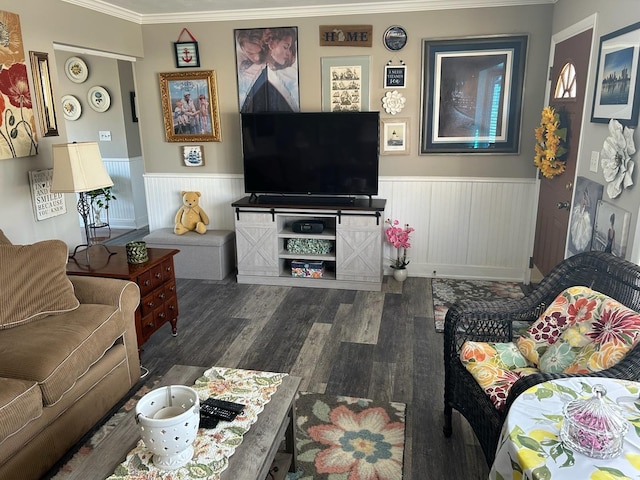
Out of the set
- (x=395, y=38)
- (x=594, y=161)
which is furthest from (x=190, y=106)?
(x=594, y=161)

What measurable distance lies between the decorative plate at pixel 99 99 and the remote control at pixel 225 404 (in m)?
5.38

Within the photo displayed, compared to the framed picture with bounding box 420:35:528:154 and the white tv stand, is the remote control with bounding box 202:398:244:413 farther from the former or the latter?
the framed picture with bounding box 420:35:528:154

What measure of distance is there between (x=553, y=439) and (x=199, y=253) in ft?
12.2

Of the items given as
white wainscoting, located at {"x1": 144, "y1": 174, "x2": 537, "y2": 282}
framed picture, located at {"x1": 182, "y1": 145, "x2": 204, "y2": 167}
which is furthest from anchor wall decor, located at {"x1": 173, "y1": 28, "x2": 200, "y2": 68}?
white wainscoting, located at {"x1": 144, "y1": 174, "x2": 537, "y2": 282}

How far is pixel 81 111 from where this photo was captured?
6.15 meters

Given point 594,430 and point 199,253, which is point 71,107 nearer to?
Result: point 199,253

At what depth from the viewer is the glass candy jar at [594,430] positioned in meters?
1.27

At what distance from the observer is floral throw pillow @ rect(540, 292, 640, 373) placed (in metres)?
1.75

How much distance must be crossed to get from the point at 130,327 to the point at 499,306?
1.97 meters

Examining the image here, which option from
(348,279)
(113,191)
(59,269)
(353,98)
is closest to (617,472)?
(59,269)

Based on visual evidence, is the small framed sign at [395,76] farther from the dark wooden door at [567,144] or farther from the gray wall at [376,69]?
the dark wooden door at [567,144]

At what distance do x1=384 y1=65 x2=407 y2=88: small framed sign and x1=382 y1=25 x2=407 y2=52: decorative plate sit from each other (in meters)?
0.15

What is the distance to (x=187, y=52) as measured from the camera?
14.8 feet

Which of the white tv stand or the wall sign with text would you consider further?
the white tv stand
